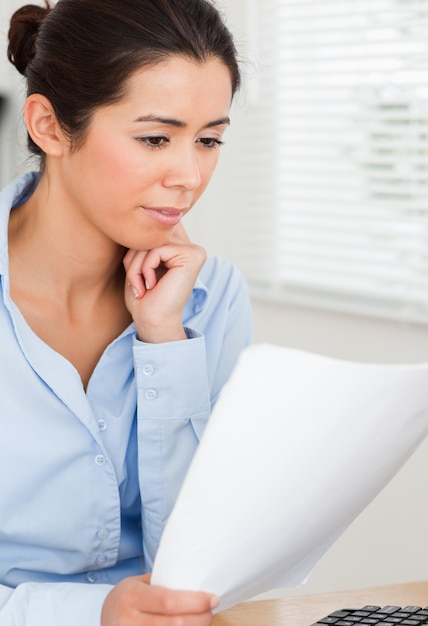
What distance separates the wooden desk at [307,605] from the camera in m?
1.06

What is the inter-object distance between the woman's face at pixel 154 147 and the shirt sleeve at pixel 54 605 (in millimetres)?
492

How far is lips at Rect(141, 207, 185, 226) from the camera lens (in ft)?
4.34

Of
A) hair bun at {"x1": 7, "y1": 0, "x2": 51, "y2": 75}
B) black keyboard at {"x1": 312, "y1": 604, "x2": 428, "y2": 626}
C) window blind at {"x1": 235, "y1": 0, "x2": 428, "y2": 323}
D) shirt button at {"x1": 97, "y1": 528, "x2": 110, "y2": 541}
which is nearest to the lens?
black keyboard at {"x1": 312, "y1": 604, "x2": 428, "y2": 626}

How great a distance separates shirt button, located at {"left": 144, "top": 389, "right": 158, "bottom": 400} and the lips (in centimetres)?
23

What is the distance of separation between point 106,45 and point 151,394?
0.46 meters

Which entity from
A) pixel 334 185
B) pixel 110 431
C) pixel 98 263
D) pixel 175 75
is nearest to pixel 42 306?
pixel 98 263

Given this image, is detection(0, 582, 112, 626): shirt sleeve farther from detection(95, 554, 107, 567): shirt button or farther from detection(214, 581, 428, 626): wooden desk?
detection(95, 554, 107, 567): shirt button

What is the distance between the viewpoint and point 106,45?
4.28ft

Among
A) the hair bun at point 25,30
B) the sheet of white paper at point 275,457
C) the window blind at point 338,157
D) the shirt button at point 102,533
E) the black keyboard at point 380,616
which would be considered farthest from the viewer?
the window blind at point 338,157

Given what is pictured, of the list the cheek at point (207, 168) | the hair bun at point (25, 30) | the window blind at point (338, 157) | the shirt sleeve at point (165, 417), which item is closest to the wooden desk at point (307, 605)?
the shirt sleeve at point (165, 417)

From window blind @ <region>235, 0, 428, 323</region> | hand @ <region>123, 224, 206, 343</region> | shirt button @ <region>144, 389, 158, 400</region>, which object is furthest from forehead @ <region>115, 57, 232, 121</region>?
window blind @ <region>235, 0, 428, 323</region>

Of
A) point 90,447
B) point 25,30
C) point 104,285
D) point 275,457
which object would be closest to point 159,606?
point 275,457

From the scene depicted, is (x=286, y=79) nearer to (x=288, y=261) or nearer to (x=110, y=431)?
(x=288, y=261)

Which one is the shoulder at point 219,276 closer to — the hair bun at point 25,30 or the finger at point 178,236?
the finger at point 178,236
